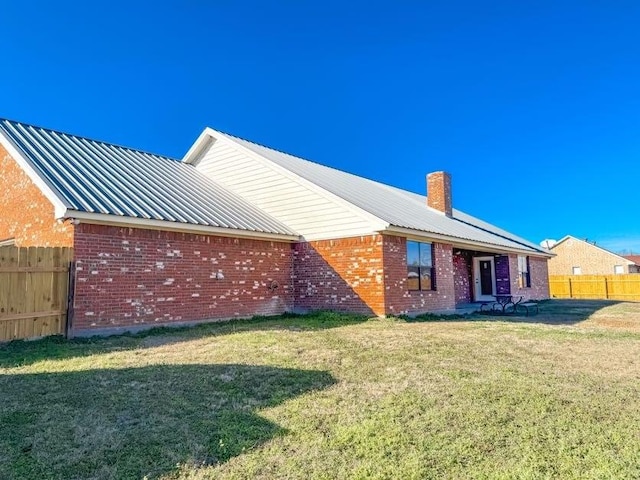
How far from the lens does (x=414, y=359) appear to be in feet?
23.3

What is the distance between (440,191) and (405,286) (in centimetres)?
817

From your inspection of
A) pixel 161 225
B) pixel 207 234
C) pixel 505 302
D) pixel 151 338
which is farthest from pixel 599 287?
pixel 151 338

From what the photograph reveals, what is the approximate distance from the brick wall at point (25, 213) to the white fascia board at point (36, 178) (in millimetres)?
340

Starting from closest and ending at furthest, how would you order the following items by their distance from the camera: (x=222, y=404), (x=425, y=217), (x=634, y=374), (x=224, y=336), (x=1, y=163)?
(x=222, y=404) < (x=634, y=374) < (x=224, y=336) < (x=1, y=163) < (x=425, y=217)

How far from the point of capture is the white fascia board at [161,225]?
9148 mm

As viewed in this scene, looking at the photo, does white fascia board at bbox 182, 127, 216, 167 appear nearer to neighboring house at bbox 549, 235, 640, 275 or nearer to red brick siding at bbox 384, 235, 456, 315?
red brick siding at bbox 384, 235, 456, 315

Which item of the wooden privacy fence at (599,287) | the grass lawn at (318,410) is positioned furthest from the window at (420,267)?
the wooden privacy fence at (599,287)

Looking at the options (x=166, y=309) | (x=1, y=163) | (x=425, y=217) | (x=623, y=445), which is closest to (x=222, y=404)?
(x=623, y=445)

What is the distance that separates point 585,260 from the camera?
4253 cm

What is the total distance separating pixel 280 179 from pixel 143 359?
8.79 metres

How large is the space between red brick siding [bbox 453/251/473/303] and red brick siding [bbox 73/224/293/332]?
8638 millimetres

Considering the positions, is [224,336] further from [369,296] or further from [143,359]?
[369,296]

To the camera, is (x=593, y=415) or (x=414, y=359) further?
(x=414, y=359)

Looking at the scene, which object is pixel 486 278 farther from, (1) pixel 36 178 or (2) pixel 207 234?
(1) pixel 36 178
